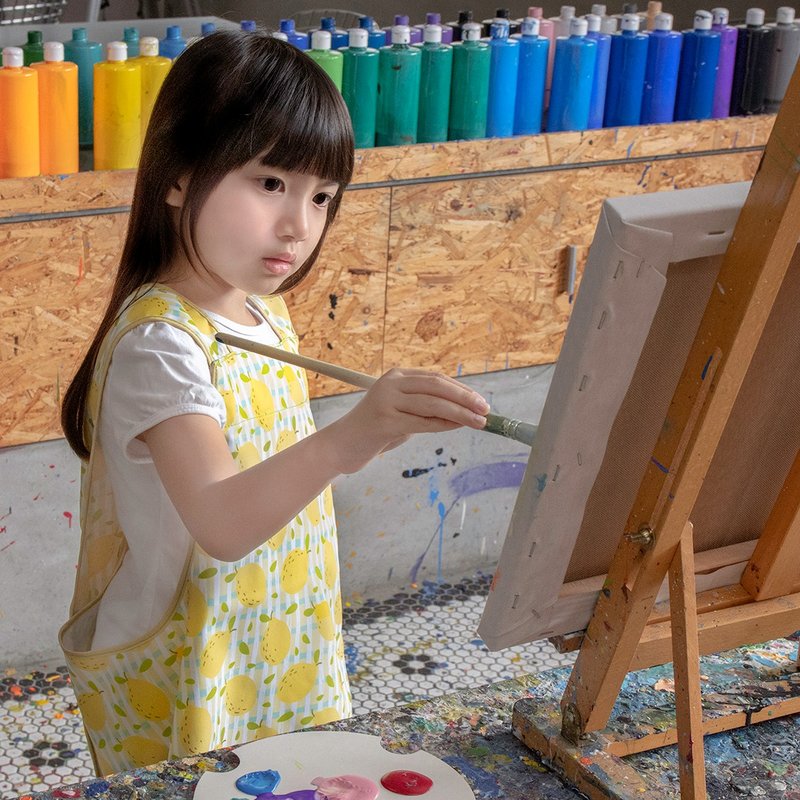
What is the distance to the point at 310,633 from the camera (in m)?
1.34

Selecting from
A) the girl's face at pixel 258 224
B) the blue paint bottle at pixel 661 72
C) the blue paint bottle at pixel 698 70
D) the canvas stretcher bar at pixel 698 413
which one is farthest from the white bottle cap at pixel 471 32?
the canvas stretcher bar at pixel 698 413

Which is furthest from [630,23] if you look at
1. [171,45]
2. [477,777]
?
[477,777]

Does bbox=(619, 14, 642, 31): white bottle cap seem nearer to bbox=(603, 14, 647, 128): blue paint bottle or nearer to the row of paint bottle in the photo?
bbox=(603, 14, 647, 128): blue paint bottle

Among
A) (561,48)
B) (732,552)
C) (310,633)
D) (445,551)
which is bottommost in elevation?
(445,551)

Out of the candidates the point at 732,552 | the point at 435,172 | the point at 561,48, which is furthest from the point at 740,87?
the point at 732,552

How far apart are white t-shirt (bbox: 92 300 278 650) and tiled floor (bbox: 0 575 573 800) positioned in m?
0.98

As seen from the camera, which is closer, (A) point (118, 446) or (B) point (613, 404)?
Result: (B) point (613, 404)

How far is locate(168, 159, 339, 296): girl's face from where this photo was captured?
114cm

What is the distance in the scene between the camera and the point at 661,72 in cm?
273

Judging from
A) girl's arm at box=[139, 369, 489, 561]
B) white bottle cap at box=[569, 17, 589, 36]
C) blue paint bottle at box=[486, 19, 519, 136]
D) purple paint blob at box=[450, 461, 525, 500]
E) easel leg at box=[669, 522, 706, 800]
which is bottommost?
purple paint blob at box=[450, 461, 525, 500]

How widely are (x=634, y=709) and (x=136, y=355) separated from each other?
0.57 metres

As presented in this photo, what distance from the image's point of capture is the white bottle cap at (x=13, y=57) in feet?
6.84

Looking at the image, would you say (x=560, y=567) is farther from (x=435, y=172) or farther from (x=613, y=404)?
(x=435, y=172)

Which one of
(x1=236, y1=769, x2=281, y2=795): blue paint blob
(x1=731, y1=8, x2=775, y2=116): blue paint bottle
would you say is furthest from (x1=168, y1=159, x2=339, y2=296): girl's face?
(x1=731, y1=8, x2=775, y2=116): blue paint bottle
